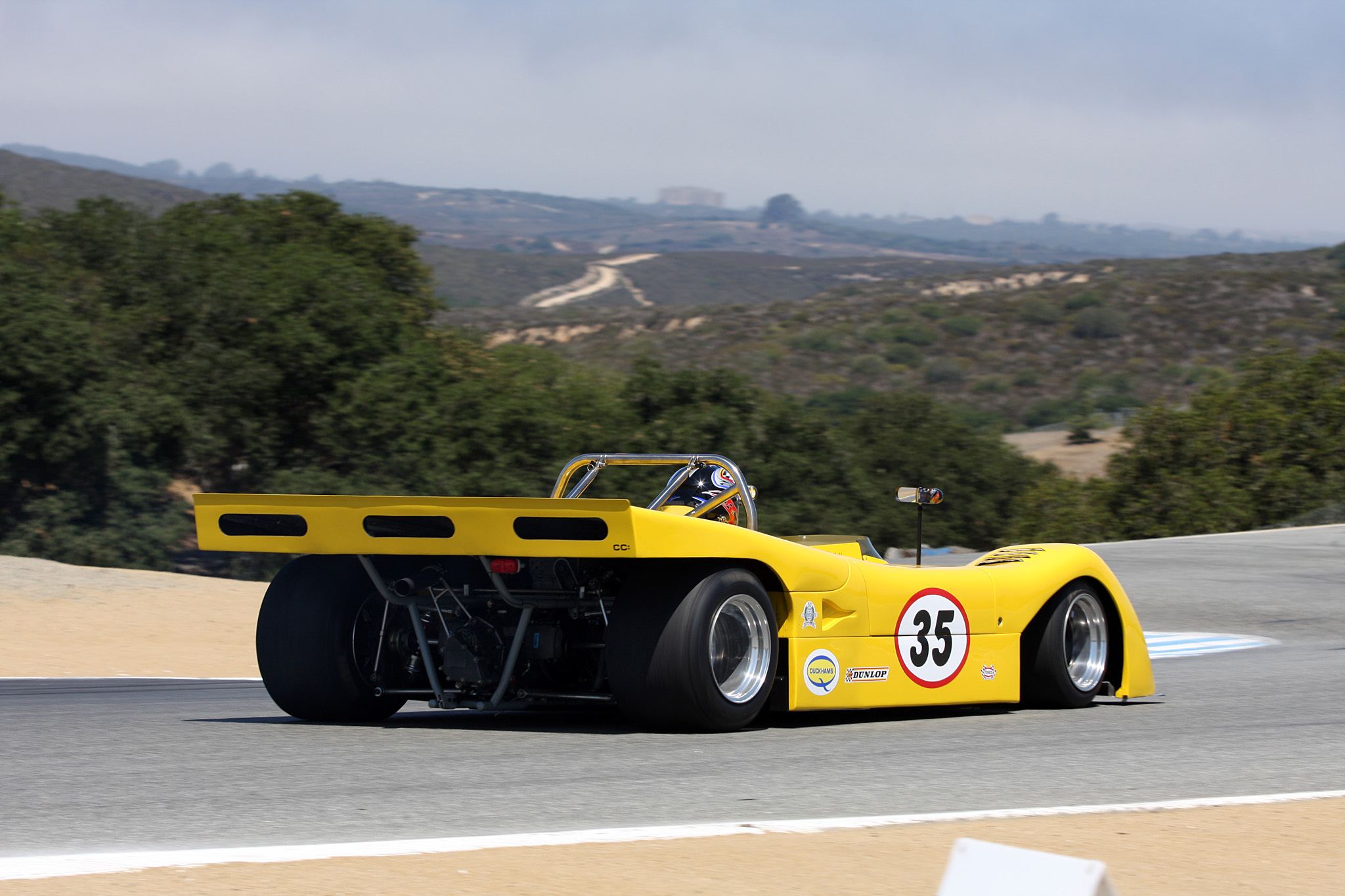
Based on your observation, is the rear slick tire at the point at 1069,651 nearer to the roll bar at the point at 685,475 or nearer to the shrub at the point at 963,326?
the roll bar at the point at 685,475

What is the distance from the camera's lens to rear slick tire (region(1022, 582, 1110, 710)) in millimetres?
8250

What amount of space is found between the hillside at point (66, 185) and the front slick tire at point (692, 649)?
140 metres

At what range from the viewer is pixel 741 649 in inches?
269

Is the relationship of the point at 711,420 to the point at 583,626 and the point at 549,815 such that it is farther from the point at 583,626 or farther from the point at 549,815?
the point at 549,815

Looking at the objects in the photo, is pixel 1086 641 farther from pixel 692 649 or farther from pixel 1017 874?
pixel 1017 874

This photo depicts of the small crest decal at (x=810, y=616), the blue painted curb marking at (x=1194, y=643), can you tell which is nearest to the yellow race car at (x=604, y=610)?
the small crest decal at (x=810, y=616)

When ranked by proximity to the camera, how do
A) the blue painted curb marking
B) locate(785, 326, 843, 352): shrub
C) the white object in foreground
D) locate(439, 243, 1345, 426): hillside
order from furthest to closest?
1. locate(785, 326, 843, 352): shrub
2. locate(439, 243, 1345, 426): hillside
3. the blue painted curb marking
4. the white object in foreground

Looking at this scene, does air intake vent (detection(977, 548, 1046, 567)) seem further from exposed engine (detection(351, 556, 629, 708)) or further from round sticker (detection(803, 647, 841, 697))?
exposed engine (detection(351, 556, 629, 708))

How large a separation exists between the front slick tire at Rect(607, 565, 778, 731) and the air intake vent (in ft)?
6.68

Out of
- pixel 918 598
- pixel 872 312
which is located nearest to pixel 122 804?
pixel 918 598

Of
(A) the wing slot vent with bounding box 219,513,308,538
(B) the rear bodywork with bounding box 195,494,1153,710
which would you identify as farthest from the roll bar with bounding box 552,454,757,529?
(A) the wing slot vent with bounding box 219,513,308,538

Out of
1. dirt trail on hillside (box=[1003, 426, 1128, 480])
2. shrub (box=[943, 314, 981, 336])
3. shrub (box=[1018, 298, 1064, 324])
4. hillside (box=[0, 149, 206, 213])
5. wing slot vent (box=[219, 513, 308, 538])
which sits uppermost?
hillside (box=[0, 149, 206, 213])

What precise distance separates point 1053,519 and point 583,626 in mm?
28267

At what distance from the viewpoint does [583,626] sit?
7.07 m
